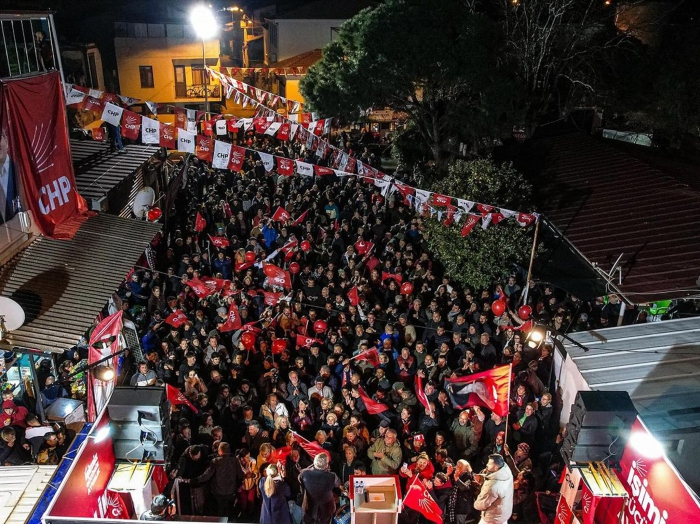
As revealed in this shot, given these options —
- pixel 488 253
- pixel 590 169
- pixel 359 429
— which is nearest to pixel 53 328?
pixel 359 429

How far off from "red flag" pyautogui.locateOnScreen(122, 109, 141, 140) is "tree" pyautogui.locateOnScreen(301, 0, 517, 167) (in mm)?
7212

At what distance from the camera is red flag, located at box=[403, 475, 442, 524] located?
7664mm

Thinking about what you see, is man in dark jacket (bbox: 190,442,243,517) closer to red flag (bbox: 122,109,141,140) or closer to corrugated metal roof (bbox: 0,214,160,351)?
corrugated metal roof (bbox: 0,214,160,351)

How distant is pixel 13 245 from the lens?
10.4 metres

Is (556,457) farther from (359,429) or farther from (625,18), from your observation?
(625,18)

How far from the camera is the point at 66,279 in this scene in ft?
34.9

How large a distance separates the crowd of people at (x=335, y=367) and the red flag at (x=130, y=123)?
3168mm

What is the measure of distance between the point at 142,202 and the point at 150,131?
1814 mm

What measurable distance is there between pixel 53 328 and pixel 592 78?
19.5 m

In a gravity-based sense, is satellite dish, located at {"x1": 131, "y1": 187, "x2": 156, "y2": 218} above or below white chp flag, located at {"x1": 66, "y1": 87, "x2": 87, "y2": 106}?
below

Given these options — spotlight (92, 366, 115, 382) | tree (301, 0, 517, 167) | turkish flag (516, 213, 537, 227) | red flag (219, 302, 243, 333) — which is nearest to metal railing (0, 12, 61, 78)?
spotlight (92, 366, 115, 382)

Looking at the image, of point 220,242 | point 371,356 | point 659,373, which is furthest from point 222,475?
point 220,242

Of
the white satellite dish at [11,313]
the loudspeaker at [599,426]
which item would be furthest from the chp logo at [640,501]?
the white satellite dish at [11,313]

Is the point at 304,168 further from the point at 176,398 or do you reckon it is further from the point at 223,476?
the point at 223,476
